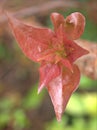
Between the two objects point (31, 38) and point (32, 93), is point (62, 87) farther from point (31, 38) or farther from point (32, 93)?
point (32, 93)

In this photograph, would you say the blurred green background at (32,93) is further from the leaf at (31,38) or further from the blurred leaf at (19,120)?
the leaf at (31,38)

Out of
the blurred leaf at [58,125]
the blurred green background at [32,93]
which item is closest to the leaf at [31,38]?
the blurred green background at [32,93]

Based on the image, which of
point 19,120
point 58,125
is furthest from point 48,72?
point 58,125

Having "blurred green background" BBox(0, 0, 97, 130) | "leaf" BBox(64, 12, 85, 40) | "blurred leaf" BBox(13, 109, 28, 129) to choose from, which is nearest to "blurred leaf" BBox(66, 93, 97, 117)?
"blurred green background" BBox(0, 0, 97, 130)

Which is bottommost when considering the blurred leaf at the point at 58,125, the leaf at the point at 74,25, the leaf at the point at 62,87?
the blurred leaf at the point at 58,125

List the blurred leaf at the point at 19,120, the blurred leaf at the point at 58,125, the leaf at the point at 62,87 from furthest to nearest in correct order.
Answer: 1. the blurred leaf at the point at 58,125
2. the blurred leaf at the point at 19,120
3. the leaf at the point at 62,87

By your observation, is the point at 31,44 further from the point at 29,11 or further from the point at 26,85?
the point at 26,85

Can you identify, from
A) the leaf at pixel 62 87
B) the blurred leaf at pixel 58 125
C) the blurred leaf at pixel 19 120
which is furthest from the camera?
the blurred leaf at pixel 58 125

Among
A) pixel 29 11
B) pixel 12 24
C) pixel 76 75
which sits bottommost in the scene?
pixel 29 11

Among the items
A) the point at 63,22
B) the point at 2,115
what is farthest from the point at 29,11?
the point at 63,22
